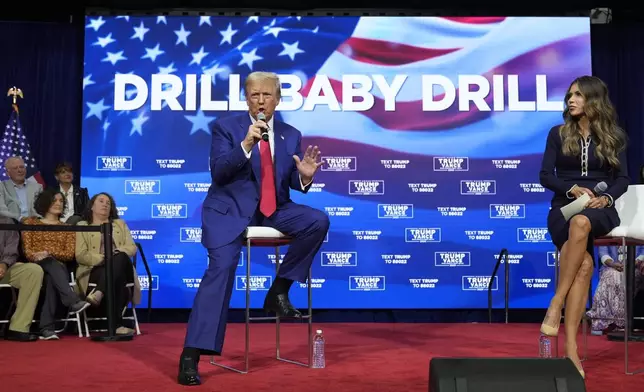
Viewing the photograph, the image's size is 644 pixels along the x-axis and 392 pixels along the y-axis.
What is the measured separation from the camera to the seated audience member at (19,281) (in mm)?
5598

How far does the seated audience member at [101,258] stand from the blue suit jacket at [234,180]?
2.57 m

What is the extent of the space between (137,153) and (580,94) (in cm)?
482

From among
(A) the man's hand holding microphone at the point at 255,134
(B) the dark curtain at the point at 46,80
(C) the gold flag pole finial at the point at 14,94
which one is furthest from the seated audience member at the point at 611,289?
(C) the gold flag pole finial at the point at 14,94

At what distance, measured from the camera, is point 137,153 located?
7.41 meters

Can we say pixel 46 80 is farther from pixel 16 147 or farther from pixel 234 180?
pixel 234 180

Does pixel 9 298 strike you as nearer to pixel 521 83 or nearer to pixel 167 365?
pixel 167 365

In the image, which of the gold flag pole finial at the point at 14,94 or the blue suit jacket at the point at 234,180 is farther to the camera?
the gold flag pole finial at the point at 14,94

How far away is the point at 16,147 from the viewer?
7.64 meters

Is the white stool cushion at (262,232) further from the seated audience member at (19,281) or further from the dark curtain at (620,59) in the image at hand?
the dark curtain at (620,59)

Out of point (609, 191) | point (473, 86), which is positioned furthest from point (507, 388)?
point (473, 86)

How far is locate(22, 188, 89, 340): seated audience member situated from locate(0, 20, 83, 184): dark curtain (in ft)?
6.28

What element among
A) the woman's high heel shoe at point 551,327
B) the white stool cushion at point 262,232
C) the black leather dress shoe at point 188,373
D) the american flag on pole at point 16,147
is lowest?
the black leather dress shoe at point 188,373

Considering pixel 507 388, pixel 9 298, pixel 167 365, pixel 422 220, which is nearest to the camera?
pixel 507 388

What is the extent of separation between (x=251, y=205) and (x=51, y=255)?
3.04 m
